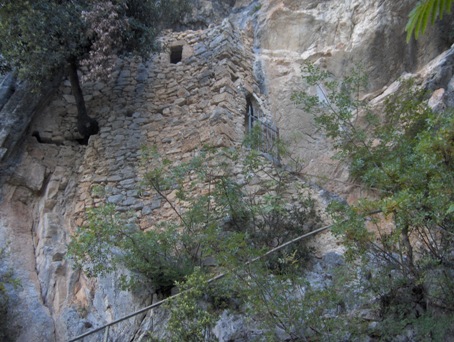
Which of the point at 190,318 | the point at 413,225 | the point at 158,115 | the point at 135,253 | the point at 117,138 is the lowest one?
the point at 117,138

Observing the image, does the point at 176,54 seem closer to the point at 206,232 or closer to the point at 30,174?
the point at 30,174

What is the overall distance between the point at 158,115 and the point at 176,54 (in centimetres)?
146

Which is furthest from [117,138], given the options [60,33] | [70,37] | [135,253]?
[135,253]

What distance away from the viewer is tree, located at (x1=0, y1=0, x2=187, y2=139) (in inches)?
322

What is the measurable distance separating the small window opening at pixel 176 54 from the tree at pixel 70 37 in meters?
0.90

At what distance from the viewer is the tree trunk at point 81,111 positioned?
8734 mm

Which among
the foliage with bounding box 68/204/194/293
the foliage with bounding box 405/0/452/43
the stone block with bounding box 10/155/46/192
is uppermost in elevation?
the foliage with bounding box 405/0/452/43

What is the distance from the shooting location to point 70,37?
845 centimetres

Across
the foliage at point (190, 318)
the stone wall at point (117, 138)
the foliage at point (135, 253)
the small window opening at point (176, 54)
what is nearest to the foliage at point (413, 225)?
the foliage at point (190, 318)

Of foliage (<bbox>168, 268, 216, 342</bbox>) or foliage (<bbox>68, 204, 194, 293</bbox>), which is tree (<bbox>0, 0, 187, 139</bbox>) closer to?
foliage (<bbox>68, 204, 194, 293</bbox>)

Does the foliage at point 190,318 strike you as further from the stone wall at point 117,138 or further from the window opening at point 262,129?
the window opening at point 262,129

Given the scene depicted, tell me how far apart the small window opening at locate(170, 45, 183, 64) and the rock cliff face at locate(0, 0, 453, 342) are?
34 mm

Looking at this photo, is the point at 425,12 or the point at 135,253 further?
the point at 135,253

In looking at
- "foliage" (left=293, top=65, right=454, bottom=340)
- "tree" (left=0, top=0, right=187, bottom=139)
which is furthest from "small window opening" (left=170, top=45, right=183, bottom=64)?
"foliage" (left=293, top=65, right=454, bottom=340)
